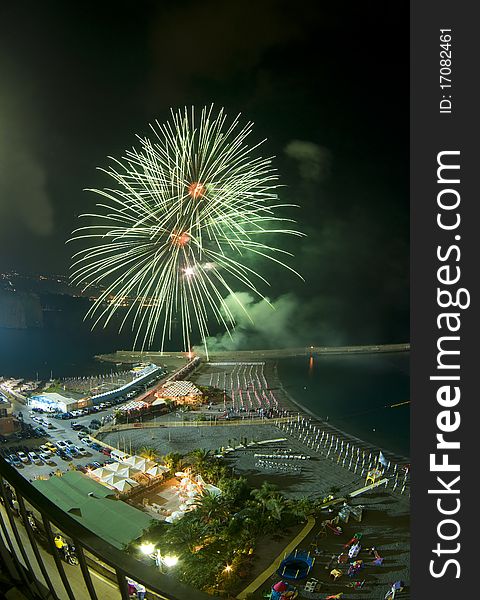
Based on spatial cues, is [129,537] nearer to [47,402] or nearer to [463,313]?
[463,313]

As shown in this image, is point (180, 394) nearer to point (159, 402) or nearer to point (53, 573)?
point (159, 402)

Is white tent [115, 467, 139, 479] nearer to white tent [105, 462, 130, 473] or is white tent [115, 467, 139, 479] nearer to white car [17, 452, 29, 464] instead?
white tent [105, 462, 130, 473]

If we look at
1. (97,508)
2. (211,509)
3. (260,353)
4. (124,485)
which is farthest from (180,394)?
(260,353)

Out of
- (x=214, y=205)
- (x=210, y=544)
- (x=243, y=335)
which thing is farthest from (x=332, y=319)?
(x=210, y=544)

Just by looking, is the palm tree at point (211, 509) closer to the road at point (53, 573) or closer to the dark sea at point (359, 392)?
the road at point (53, 573)

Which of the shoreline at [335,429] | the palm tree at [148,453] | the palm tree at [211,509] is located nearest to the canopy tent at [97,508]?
the palm tree at [211,509]
